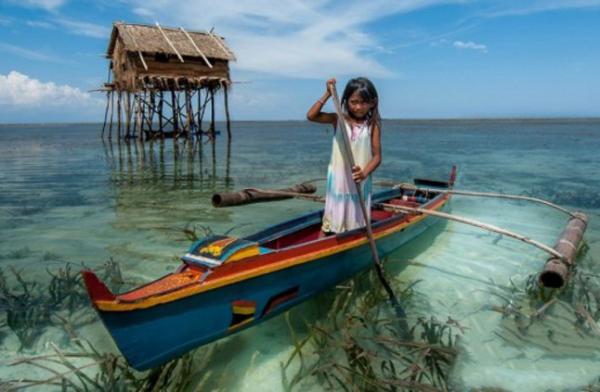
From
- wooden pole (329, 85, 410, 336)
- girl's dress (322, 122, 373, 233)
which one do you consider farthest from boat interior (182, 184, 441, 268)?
wooden pole (329, 85, 410, 336)

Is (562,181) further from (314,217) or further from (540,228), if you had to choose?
(314,217)

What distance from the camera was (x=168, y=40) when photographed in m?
23.9

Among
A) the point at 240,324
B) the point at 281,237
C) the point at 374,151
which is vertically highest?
the point at 374,151

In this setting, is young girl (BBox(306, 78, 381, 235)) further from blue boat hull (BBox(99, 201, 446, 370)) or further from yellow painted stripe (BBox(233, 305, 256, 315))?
yellow painted stripe (BBox(233, 305, 256, 315))

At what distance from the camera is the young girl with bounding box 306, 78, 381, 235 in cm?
473

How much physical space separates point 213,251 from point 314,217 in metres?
2.70

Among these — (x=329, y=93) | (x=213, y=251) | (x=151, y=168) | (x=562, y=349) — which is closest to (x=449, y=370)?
(x=562, y=349)

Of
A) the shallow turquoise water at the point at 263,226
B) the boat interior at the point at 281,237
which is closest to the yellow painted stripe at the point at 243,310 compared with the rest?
the boat interior at the point at 281,237

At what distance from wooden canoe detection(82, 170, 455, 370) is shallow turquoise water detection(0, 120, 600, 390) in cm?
68

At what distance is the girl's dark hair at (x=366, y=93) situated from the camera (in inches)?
185

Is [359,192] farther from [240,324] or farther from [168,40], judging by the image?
[168,40]

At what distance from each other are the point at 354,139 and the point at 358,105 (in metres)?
0.37

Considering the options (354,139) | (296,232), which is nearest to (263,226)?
(296,232)

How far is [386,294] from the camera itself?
5.79 meters
